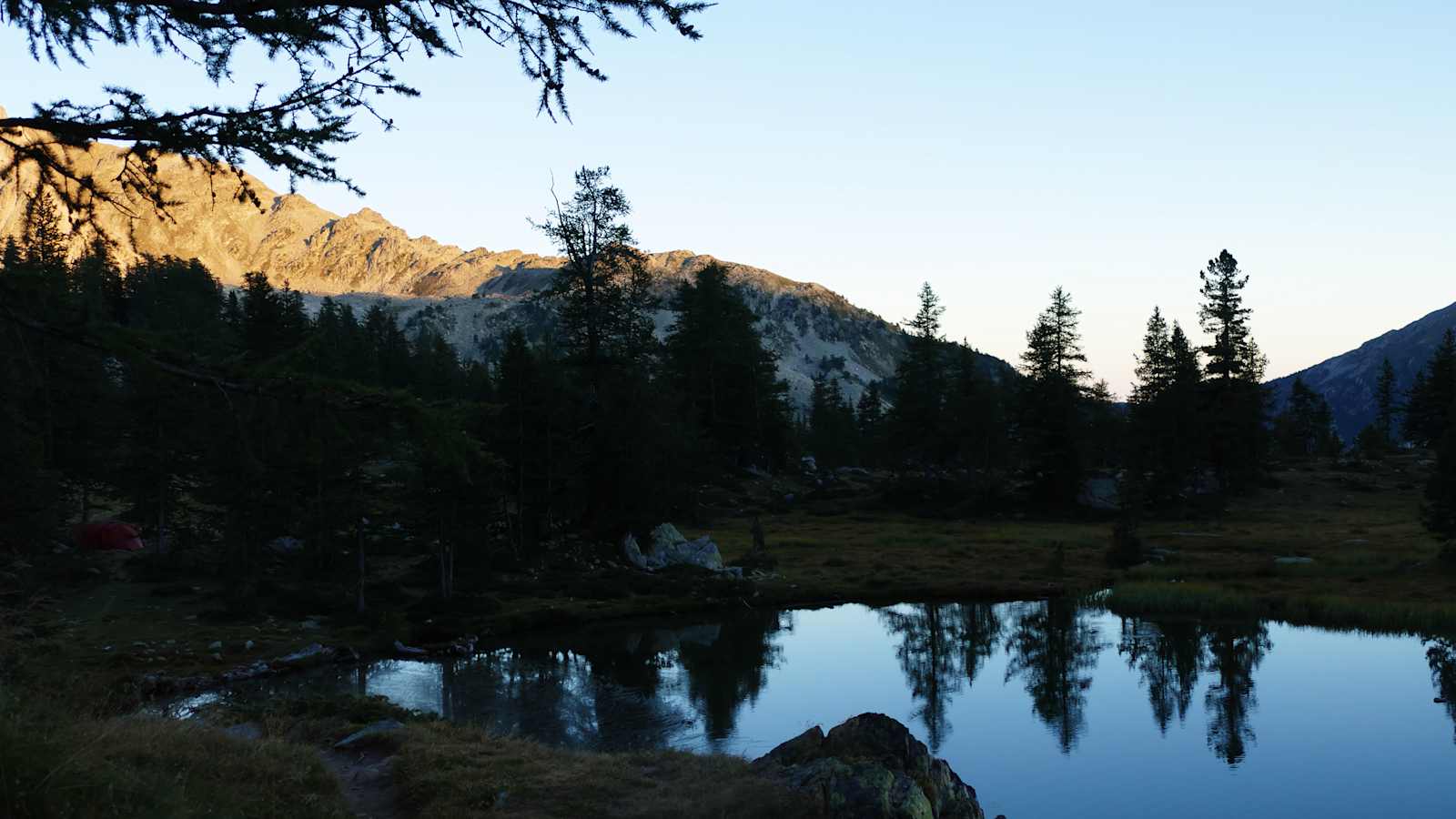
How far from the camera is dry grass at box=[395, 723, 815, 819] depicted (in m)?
11.6

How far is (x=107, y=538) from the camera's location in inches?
1576

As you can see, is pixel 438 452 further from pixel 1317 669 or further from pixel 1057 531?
pixel 1057 531

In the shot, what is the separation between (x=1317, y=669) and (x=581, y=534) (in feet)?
98.7

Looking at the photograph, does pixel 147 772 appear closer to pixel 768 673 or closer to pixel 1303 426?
pixel 768 673

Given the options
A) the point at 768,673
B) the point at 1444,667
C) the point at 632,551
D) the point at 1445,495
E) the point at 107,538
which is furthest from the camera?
the point at 632,551

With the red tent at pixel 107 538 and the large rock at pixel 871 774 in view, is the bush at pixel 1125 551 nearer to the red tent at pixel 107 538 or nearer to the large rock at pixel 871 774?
the large rock at pixel 871 774

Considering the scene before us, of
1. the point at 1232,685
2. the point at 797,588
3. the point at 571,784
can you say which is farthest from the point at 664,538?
the point at 571,784

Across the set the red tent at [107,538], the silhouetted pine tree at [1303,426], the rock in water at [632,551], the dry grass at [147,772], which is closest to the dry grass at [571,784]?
the dry grass at [147,772]

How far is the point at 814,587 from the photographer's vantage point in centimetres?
3800

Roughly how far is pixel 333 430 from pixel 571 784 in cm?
733

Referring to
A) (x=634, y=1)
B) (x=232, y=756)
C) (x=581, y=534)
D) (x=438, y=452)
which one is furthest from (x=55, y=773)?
(x=581, y=534)

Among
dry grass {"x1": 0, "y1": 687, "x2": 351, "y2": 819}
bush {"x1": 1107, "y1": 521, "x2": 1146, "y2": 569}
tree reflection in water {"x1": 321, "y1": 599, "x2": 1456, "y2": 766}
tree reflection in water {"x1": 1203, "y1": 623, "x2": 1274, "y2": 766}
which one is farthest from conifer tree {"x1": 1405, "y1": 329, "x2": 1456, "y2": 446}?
dry grass {"x1": 0, "y1": 687, "x2": 351, "y2": 819}

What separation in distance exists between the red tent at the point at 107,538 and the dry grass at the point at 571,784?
31749 millimetres

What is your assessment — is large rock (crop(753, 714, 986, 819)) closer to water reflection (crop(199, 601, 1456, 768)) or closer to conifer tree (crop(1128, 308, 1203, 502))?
water reflection (crop(199, 601, 1456, 768))
